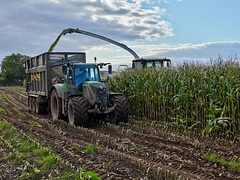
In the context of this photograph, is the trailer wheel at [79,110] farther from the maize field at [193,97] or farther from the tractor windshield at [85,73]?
the maize field at [193,97]

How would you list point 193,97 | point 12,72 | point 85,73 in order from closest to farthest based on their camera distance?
1. point 193,97
2. point 85,73
3. point 12,72

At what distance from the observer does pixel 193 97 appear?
28.8ft

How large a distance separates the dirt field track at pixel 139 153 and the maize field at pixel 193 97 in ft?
2.24

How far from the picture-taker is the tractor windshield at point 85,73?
10.3 m

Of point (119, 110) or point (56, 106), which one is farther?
point (56, 106)

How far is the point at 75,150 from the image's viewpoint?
6.51 m

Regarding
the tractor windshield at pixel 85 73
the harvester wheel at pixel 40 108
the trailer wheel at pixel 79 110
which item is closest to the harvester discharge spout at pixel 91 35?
the harvester wheel at pixel 40 108

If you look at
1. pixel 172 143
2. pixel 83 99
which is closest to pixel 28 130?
pixel 83 99

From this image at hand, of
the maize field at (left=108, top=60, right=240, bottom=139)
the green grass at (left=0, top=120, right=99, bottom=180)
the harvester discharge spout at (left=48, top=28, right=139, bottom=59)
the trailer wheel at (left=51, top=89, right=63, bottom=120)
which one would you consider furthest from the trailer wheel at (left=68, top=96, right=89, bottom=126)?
the harvester discharge spout at (left=48, top=28, right=139, bottom=59)

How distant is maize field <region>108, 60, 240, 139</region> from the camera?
762 cm

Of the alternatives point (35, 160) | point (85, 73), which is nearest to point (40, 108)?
point (85, 73)

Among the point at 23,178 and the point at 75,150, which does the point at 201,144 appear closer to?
the point at 75,150

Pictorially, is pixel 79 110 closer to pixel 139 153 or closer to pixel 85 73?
pixel 85 73

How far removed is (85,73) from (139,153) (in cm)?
505
